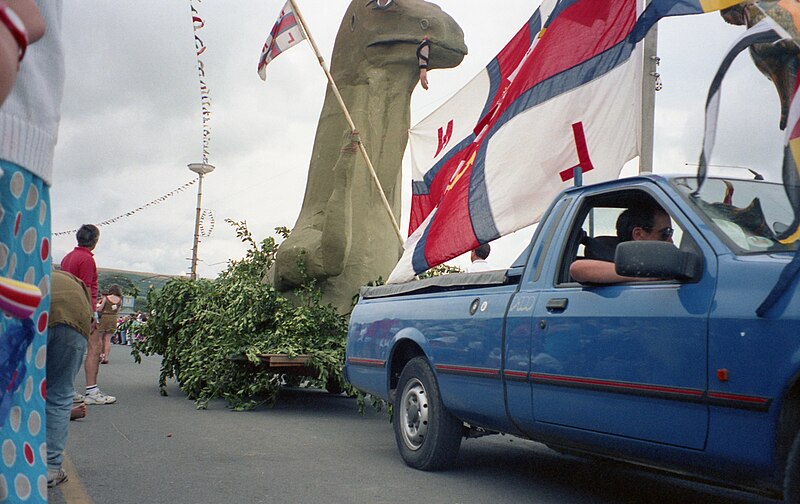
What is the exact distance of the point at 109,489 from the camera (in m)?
4.71

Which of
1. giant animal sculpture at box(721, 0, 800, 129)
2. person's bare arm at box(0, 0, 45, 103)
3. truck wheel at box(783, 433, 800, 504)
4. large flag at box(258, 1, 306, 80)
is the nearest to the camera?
person's bare arm at box(0, 0, 45, 103)

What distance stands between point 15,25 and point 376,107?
10.6 meters

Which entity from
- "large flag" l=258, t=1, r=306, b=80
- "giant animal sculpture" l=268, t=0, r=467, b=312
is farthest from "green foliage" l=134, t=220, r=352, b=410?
"large flag" l=258, t=1, r=306, b=80

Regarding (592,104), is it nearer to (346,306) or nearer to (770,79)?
(770,79)

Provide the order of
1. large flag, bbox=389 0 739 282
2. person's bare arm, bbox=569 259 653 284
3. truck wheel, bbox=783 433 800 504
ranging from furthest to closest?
large flag, bbox=389 0 739 282 → person's bare arm, bbox=569 259 653 284 → truck wheel, bbox=783 433 800 504

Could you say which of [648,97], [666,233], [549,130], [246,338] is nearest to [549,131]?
[549,130]

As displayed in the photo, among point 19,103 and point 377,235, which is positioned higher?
point 377,235

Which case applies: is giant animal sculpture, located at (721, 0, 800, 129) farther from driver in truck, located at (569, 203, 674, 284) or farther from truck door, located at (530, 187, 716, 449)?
driver in truck, located at (569, 203, 674, 284)

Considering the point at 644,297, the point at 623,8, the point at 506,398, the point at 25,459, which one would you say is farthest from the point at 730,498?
the point at 25,459

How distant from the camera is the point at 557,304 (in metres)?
4.14

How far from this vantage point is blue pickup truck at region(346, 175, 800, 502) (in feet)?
9.74

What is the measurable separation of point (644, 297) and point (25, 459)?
9.59ft

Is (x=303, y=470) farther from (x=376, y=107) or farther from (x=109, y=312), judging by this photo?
(x=109, y=312)

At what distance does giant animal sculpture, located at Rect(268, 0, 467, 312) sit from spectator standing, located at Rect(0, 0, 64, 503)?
29.9ft
